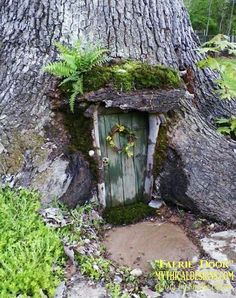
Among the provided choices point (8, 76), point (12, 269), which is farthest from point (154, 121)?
point (12, 269)

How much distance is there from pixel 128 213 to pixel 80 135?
37.7 inches

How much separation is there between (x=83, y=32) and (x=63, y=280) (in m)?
2.43

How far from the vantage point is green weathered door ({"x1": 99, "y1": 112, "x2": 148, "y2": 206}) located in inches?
147

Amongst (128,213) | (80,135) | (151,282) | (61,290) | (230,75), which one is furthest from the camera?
(230,75)

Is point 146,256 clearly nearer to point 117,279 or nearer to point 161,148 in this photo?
point 117,279

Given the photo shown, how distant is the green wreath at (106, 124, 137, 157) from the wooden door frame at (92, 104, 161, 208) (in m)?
0.14

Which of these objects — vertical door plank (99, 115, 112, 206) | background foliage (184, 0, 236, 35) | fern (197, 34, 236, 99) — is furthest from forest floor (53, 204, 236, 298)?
background foliage (184, 0, 236, 35)

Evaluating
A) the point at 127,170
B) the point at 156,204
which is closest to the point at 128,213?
the point at 156,204

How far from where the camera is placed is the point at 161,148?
3.89 meters

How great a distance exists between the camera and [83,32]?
381 centimetres

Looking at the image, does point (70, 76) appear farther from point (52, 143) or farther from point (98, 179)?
point (98, 179)

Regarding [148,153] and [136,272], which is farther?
[148,153]

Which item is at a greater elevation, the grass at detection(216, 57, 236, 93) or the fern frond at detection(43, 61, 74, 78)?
the fern frond at detection(43, 61, 74, 78)

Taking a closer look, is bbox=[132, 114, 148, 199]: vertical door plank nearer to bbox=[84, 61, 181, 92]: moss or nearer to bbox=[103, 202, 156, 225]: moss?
bbox=[103, 202, 156, 225]: moss
